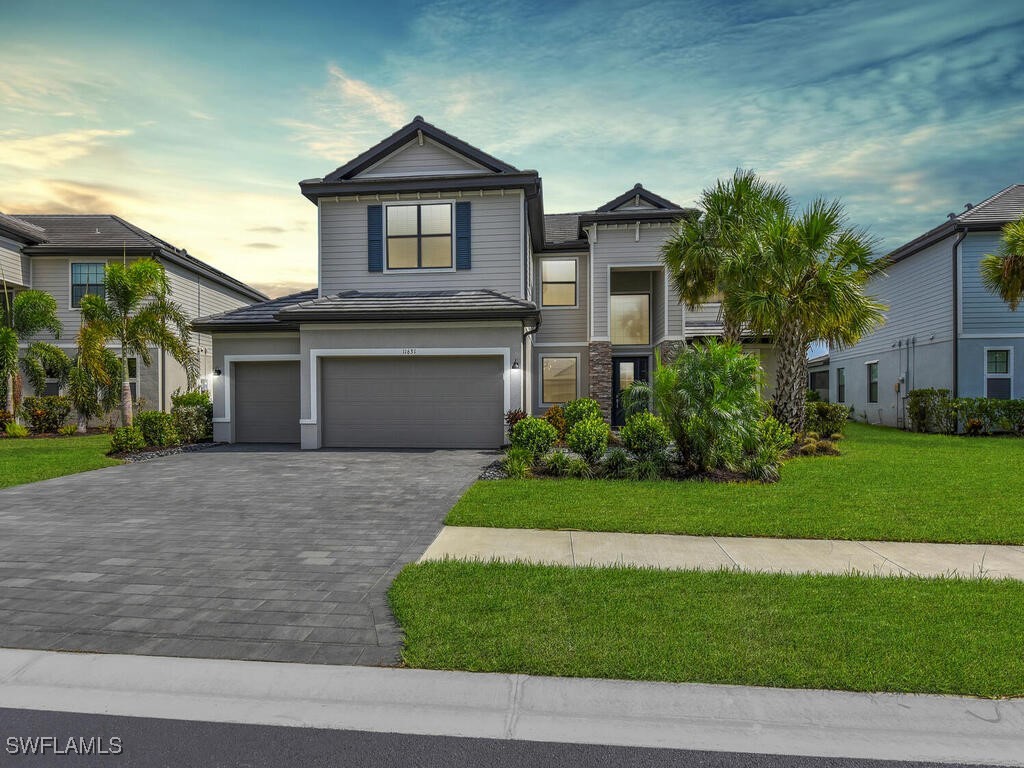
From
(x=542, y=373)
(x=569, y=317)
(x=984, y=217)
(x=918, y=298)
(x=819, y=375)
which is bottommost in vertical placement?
(x=819, y=375)

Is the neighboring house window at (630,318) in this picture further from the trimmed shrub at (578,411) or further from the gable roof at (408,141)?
the gable roof at (408,141)

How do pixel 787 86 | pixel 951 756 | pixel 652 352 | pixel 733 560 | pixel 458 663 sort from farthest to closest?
pixel 652 352
pixel 787 86
pixel 733 560
pixel 458 663
pixel 951 756

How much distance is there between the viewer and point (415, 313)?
13.5m

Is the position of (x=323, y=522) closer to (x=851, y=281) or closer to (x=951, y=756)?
(x=951, y=756)

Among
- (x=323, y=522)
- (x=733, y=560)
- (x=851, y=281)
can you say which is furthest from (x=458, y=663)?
(x=851, y=281)

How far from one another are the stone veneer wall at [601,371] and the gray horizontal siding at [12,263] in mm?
21506

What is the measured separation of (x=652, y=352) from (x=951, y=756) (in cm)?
1761

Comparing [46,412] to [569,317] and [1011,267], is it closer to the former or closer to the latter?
[569,317]

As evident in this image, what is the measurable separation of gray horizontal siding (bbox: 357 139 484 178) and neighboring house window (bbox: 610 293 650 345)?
7690 millimetres

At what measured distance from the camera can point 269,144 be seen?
44.5 ft

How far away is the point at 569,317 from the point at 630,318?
8.41 ft

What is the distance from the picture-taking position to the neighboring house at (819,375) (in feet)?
97.3

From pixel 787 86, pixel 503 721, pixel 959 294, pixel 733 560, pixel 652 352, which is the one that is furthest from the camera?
pixel 652 352

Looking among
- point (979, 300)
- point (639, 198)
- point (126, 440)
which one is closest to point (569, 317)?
point (639, 198)
